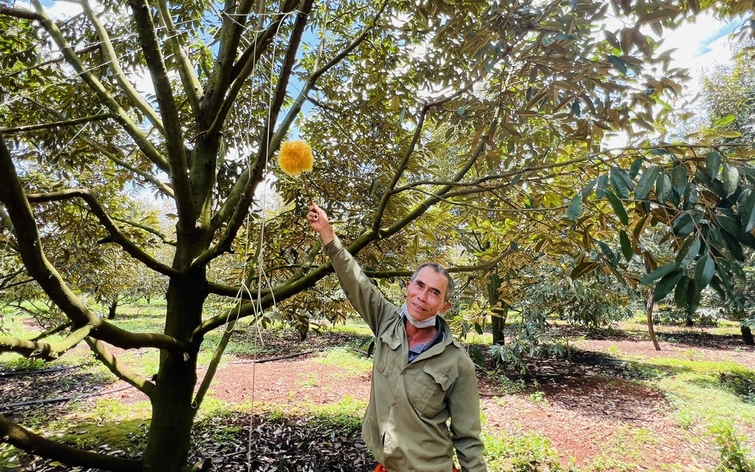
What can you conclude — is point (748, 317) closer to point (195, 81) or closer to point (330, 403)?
point (330, 403)

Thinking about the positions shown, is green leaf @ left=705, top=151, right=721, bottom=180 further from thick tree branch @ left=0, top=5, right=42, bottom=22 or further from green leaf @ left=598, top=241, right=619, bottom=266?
thick tree branch @ left=0, top=5, right=42, bottom=22

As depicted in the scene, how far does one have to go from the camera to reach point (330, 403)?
538cm

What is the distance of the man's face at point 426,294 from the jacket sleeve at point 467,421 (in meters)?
0.28

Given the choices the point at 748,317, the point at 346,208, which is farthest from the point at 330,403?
the point at 748,317

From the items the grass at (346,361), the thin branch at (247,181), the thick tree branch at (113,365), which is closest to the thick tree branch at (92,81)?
the thin branch at (247,181)

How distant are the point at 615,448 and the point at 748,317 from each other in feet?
36.4

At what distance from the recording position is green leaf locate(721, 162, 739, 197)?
3.81ft

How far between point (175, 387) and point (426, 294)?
1720mm

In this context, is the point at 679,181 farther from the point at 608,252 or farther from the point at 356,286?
the point at 356,286

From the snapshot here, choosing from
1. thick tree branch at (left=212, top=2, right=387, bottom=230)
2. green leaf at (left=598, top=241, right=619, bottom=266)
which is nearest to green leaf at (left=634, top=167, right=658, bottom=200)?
green leaf at (left=598, top=241, right=619, bottom=266)

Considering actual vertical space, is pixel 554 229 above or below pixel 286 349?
above

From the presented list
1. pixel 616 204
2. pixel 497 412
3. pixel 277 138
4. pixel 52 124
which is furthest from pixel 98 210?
pixel 497 412

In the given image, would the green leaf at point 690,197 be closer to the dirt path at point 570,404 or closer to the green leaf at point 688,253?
the green leaf at point 688,253

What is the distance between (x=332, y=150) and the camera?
3.18 m
